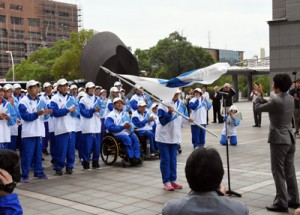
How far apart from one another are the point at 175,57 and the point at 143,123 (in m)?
46.1

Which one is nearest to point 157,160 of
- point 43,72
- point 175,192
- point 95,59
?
point 175,192

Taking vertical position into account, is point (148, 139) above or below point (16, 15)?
below

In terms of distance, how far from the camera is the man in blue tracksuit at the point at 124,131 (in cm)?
1015

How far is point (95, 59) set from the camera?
17203 mm

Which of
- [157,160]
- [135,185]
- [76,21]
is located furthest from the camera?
[76,21]

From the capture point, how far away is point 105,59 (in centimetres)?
1688

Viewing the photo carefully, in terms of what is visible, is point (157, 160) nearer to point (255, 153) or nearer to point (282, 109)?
point (255, 153)

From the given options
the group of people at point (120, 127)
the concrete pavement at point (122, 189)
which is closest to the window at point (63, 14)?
the group of people at point (120, 127)

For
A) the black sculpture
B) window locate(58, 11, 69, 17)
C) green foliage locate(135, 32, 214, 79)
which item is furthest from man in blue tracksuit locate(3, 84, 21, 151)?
window locate(58, 11, 69, 17)

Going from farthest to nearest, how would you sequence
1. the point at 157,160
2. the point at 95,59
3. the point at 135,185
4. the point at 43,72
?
the point at 43,72 → the point at 95,59 → the point at 157,160 → the point at 135,185

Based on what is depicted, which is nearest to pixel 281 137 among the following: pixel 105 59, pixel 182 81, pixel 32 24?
pixel 182 81

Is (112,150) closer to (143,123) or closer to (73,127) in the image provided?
(143,123)

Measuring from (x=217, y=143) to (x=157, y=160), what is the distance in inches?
140

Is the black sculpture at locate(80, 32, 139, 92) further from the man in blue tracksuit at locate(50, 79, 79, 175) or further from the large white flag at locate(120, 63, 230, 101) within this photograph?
the large white flag at locate(120, 63, 230, 101)
